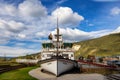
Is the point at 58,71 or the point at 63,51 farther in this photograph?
the point at 63,51

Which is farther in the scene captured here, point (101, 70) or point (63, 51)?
point (63, 51)

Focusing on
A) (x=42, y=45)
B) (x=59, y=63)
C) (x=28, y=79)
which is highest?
(x=42, y=45)

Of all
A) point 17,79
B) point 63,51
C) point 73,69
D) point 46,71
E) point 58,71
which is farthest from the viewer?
point 63,51

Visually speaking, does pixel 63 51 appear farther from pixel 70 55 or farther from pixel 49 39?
pixel 49 39

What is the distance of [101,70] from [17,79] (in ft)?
56.3

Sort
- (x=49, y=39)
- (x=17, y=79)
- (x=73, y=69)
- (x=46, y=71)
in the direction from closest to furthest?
(x=17, y=79) < (x=46, y=71) < (x=73, y=69) < (x=49, y=39)

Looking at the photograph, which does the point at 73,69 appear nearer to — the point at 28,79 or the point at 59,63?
the point at 59,63

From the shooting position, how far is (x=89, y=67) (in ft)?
123

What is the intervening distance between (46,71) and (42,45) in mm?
9724

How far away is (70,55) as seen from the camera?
40.8 meters

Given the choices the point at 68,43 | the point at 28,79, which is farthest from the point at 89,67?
the point at 28,79

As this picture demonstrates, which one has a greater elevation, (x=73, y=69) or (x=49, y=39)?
(x=49, y=39)

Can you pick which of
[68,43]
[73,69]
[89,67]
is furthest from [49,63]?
[68,43]

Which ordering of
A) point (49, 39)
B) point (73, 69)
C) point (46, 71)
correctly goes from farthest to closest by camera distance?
point (49, 39), point (73, 69), point (46, 71)
